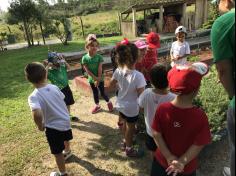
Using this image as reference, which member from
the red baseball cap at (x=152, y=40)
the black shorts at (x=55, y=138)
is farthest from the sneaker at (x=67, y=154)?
the red baseball cap at (x=152, y=40)

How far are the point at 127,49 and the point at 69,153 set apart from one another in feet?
6.00

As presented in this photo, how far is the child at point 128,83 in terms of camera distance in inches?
148

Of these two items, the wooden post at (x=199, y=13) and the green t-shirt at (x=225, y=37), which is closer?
the green t-shirt at (x=225, y=37)

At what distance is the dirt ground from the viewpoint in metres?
3.92

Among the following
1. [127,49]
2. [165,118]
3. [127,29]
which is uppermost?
[127,49]

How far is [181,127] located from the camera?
223 cm

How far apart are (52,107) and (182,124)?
1.78m

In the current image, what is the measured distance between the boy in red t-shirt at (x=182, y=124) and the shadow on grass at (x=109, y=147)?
1.61m

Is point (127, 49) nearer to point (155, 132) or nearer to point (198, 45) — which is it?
Result: point (155, 132)

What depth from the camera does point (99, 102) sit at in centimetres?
661

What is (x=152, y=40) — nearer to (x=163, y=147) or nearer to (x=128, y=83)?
(x=128, y=83)

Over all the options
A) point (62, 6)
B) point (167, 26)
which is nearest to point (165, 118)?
point (167, 26)

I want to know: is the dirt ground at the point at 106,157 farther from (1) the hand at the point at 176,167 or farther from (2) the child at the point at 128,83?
(1) the hand at the point at 176,167

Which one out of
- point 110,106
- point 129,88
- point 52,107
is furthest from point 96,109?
point 52,107
